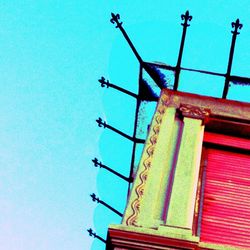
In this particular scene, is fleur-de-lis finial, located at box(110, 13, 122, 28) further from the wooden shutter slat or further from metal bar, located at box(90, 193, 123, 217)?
metal bar, located at box(90, 193, 123, 217)

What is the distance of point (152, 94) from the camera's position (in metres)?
11.0

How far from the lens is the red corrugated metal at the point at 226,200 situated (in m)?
7.82

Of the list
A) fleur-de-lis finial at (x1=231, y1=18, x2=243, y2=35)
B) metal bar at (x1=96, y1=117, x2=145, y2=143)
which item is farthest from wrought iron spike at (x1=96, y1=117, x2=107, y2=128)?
fleur-de-lis finial at (x1=231, y1=18, x2=243, y2=35)

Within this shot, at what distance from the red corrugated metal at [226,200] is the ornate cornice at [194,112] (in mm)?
636

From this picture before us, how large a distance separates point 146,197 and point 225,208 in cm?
136

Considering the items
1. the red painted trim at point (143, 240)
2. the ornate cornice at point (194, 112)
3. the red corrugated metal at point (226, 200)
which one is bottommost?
the red painted trim at point (143, 240)

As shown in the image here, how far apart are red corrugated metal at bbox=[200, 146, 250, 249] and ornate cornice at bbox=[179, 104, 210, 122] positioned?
636 mm

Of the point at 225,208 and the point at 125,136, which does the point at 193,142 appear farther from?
the point at 125,136

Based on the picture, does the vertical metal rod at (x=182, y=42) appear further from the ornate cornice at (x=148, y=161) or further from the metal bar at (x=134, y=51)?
the ornate cornice at (x=148, y=161)

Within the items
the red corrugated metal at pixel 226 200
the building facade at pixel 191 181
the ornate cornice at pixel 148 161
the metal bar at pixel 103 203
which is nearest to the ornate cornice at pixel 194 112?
the building facade at pixel 191 181

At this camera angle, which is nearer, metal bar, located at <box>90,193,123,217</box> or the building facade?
the building facade

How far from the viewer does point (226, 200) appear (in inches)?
329

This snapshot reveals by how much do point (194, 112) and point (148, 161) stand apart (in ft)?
5.46

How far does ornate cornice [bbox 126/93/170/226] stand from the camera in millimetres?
7434
